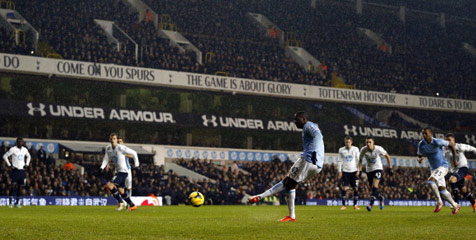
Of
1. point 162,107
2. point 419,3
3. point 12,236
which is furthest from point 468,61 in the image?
point 12,236

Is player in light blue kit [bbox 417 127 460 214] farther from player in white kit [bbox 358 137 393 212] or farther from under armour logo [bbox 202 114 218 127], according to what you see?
under armour logo [bbox 202 114 218 127]

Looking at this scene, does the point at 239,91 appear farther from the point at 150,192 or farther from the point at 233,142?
the point at 150,192

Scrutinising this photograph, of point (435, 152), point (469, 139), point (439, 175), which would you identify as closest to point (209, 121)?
point (469, 139)

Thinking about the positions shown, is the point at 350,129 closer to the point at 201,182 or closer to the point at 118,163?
the point at 201,182

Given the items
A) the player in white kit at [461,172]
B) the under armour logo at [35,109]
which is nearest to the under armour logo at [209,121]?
the under armour logo at [35,109]

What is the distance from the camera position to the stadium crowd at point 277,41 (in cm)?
4925

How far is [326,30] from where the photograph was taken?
217 ft

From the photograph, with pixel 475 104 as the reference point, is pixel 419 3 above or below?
above

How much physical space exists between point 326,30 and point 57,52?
2776 cm

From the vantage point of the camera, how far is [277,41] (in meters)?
62.4

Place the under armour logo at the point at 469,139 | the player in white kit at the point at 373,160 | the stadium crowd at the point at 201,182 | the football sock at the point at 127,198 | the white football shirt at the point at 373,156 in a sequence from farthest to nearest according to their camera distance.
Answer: the under armour logo at the point at 469,139
the stadium crowd at the point at 201,182
the white football shirt at the point at 373,156
the player in white kit at the point at 373,160
the football sock at the point at 127,198

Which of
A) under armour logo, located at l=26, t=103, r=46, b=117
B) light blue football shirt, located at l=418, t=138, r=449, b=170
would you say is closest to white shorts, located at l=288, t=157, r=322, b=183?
light blue football shirt, located at l=418, t=138, r=449, b=170

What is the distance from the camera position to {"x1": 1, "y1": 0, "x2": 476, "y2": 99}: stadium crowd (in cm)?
4925

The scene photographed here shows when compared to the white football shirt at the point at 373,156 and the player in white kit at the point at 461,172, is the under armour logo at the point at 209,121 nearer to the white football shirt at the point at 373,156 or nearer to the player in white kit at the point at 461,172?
the white football shirt at the point at 373,156
